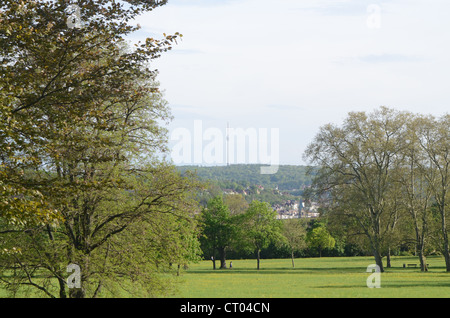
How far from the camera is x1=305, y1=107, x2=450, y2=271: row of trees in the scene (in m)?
47.0

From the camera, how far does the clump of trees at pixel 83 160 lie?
11789 millimetres

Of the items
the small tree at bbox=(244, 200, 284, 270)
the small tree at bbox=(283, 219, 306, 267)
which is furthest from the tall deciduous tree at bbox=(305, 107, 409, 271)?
the small tree at bbox=(283, 219, 306, 267)

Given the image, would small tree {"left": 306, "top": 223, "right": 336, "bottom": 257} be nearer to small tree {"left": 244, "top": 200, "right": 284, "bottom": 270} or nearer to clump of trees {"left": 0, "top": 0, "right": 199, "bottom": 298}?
small tree {"left": 244, "top": 200, "right": 284, "bottom": 270}

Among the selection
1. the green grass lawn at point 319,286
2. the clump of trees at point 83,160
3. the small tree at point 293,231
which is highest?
the clump of trees at point 83,160

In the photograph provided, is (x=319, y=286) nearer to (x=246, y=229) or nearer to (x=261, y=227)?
(x=261, y=227)

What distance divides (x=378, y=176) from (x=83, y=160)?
129ft

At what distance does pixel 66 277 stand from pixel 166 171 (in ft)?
16.1

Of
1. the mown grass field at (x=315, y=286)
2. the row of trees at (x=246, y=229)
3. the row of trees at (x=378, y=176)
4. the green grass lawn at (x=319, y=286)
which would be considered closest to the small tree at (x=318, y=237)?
the row of trees at (x=246, y=229)

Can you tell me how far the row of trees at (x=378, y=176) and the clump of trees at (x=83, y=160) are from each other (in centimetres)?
2996

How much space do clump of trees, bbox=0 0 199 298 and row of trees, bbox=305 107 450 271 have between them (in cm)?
2996

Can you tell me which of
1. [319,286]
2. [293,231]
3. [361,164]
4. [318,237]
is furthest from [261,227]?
[319,286]

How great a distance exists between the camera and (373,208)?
50.6 metres

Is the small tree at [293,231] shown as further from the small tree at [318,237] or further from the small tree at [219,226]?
the small tree at [219,226]

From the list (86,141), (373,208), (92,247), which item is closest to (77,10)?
(86,141)
